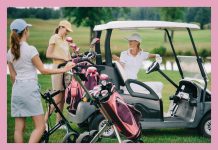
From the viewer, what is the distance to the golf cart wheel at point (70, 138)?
6001 millimetres

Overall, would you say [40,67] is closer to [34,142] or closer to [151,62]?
[34,142]

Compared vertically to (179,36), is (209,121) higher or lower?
lower

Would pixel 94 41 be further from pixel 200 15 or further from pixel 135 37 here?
pixel 200 15

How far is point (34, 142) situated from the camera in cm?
570

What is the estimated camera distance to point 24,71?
550 cm

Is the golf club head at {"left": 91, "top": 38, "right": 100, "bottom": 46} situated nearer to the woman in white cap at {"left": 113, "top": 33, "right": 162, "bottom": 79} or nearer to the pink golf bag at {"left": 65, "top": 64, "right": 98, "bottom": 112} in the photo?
the woman in white cap at {"left": 113, "top": 33, "right": 162, "bottom": 79}

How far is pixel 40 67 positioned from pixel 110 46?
1396 mm

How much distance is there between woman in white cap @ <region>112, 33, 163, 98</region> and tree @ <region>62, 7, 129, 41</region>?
56cm

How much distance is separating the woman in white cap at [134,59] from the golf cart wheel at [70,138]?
108 centimetres

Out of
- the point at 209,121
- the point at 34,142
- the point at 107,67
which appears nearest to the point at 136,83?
the point at 107,67

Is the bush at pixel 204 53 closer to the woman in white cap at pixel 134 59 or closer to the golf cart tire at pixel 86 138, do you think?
the woman in white cap at pixel 134 59

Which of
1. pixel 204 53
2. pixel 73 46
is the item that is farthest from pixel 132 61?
pixel 204 53

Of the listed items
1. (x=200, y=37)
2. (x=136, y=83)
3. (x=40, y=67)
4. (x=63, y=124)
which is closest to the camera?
(x=40, y=67)

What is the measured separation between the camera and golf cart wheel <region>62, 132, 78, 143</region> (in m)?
6.00
